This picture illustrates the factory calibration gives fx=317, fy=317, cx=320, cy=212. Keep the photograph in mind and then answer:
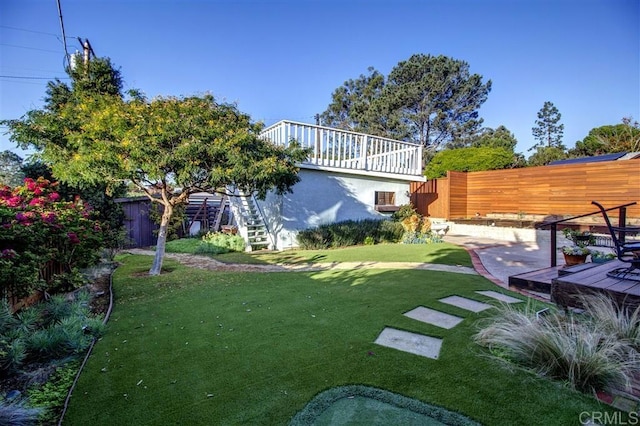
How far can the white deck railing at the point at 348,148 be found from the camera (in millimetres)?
10109

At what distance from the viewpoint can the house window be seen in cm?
1310

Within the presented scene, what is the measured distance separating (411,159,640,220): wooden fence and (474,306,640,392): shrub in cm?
1073

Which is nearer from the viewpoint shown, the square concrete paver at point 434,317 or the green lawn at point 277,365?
the green lawn at point 277,365

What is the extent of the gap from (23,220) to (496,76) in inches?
1242

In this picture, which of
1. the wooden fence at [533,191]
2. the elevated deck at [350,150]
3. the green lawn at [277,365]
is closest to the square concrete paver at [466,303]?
the green lawn at [277,365]

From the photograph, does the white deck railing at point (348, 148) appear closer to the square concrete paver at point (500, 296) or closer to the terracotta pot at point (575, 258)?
the square concrete paver at point (500, 296)

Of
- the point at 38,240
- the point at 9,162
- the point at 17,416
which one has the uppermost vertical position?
the point at 9,162

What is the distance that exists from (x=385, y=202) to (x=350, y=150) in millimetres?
3133

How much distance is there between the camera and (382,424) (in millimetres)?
1930

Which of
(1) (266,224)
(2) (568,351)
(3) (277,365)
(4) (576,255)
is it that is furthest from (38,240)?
(4) (576,255)

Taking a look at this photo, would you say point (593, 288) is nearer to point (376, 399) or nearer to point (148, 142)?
point (376, 399)

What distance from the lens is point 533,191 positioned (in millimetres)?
12633

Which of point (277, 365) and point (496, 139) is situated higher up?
point (496, 139)

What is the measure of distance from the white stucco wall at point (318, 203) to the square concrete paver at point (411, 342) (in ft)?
24.5
